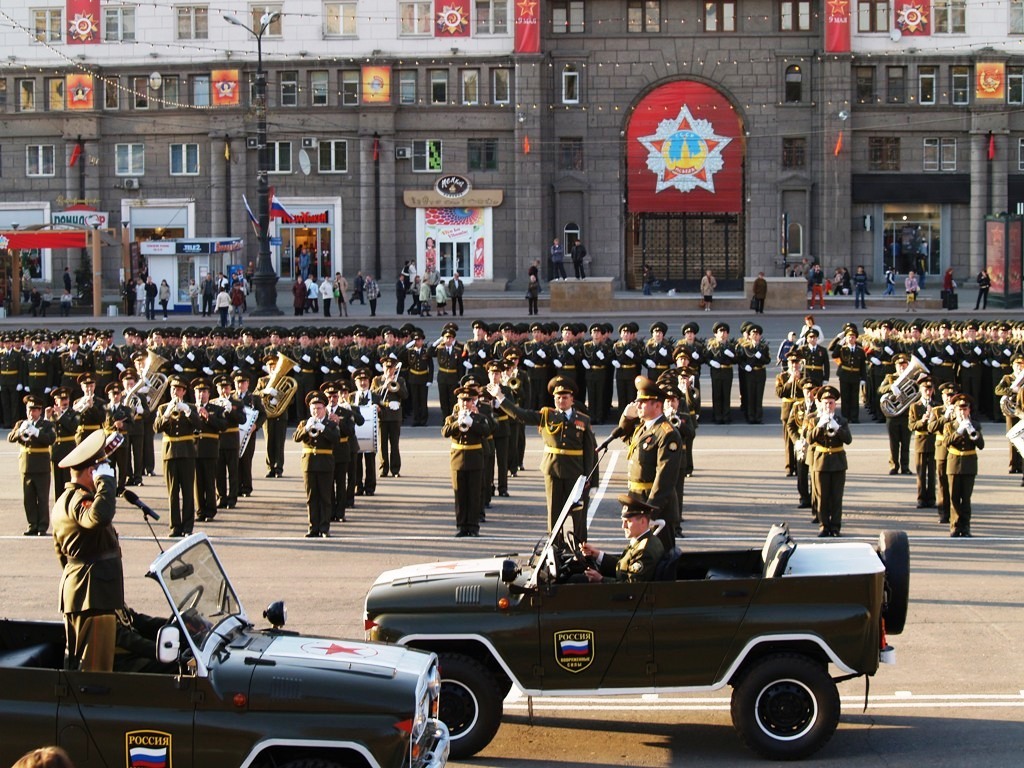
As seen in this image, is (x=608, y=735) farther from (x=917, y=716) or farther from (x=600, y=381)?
(x=600, y=381)

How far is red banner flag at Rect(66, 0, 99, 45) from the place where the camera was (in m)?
54.5

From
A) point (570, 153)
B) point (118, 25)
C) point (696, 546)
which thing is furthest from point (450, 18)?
point (696, 546)

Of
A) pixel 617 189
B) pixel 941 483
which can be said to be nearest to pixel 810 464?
pixel 941 483

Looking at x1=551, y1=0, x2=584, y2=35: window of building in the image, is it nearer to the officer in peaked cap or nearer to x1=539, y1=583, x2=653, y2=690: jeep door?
the officer in peaked cap

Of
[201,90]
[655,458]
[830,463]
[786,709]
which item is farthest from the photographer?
[201,90]

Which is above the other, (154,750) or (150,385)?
(150,385)

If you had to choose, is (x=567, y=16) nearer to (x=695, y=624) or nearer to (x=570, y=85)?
(x=570, y=85)

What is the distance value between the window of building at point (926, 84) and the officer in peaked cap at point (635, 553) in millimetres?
46482

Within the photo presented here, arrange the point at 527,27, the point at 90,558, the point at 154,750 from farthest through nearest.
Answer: the point at 527,27 < the point at 90,558 < the point at 154,750

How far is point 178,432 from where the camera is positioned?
59.0ft

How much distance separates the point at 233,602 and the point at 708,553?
3351mm

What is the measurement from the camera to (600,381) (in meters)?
27.2

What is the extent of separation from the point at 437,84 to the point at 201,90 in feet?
26.4

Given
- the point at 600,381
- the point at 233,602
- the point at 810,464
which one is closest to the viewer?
the point at 233,602
